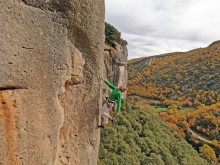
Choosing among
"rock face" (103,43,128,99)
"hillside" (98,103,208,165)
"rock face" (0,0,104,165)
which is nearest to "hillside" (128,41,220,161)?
"hillside" (98,103,208,165)

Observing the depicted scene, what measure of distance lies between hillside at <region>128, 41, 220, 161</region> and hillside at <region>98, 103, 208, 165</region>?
14436 millimetres

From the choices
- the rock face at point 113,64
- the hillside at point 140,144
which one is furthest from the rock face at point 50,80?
the rock face at point 113,64

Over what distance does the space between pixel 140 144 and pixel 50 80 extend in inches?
1124

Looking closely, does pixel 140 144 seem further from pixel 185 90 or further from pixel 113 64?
pixel 185 90

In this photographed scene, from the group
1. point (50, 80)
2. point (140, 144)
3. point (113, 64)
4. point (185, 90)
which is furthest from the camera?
point (185, 90)

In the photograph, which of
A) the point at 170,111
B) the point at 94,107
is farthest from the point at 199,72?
the point at 94,107

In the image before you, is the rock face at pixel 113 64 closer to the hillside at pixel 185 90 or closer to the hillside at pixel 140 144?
the hillside at pixel 140 144

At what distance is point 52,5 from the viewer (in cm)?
679

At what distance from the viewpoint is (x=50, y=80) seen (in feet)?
21.4

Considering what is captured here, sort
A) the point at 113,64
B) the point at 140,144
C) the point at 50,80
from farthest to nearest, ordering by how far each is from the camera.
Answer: the point at 140,144 < the point at 113,64 < the point at 50,80

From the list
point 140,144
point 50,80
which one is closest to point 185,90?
point 140,144

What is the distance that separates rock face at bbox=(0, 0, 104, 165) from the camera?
18.9 feet

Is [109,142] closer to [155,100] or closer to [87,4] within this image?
[87,4]

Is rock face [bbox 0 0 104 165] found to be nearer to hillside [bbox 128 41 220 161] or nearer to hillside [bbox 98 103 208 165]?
hillside [bbox 98 103 208 165]
